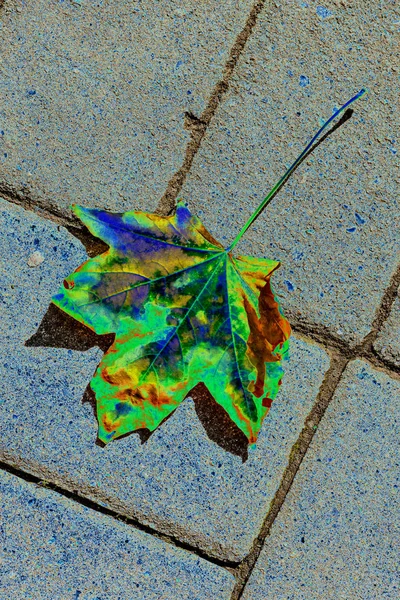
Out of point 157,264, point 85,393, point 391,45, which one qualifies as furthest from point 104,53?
point 85,393

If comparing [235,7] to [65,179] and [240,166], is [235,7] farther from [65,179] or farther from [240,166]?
[65,179]

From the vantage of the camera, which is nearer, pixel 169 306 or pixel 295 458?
pixel 169 306

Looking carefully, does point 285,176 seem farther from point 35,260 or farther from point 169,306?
point 35,260

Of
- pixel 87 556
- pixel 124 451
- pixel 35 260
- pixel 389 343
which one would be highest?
Result: pixel 389 343

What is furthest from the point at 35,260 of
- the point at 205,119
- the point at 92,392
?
the point at 205,119

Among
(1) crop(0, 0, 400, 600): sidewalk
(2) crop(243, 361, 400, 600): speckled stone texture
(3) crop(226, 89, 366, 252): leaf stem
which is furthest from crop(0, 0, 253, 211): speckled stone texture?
(2) crop(243, 361, 400, 600): speckled stone texture

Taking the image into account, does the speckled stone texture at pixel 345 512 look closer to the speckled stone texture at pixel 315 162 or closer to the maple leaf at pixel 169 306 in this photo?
the speckled stone texture at pixel 315 162

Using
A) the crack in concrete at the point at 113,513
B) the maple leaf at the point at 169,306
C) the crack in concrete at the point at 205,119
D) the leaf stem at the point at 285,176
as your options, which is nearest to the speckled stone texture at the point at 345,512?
the crack in concrete at the point at 113,513
